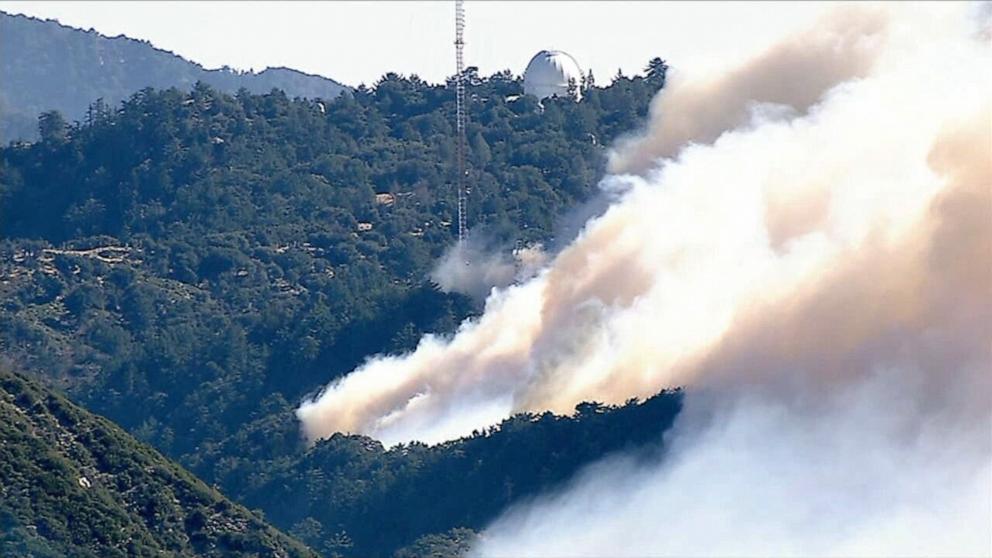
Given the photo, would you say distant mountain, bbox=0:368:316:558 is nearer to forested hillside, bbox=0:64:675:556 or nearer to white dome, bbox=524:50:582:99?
forested hillside, bbox=0:64:675:556

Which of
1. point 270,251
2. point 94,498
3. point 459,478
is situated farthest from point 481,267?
point 94,498

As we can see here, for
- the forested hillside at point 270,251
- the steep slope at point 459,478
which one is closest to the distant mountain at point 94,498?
the steep slope at point 459,478

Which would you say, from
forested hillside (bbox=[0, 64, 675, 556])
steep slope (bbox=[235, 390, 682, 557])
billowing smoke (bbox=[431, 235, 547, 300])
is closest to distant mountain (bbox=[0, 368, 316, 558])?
steep slope (bbox=[235, 390, 682, 557])

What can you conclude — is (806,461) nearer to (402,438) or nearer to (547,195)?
(402,438)

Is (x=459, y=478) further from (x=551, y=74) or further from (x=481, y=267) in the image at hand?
(x=551, y=74)

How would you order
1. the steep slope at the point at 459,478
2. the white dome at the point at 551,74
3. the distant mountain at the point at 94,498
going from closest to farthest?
the distant mountain at the point at 94,498
the steep slope at the point at 459,478
the white dome at the point at 551,74

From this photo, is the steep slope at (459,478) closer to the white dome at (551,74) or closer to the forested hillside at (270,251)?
the forested hillside at (270,251)
